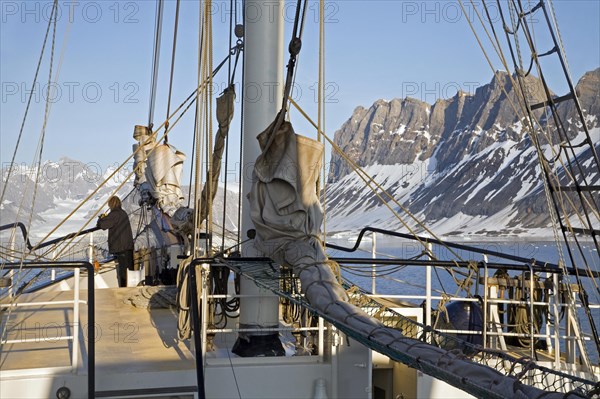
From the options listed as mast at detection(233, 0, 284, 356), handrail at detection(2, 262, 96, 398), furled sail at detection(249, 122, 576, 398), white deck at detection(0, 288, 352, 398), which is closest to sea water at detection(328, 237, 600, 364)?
furled sail at detection(249, 122, 576, 398)

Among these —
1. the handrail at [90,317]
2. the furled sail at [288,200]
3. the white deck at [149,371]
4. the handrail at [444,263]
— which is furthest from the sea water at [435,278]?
the handrail at [90,317]

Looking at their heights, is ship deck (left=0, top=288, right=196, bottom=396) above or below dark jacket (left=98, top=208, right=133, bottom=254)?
below

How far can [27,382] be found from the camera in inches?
199

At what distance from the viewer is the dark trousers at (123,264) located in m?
10.9

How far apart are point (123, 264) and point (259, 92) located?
5.79 meters

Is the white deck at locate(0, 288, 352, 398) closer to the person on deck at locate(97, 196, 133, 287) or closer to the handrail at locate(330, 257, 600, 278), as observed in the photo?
the handrail at locate(330, 257, 600, 278)

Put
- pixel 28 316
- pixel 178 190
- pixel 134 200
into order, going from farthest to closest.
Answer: pixel 134 200, pixel 178 190, pixel 28 316

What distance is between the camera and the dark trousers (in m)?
10.9

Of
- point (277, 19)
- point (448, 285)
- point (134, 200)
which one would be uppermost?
A: point (277, 19)

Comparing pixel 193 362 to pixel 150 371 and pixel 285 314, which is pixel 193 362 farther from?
pixel 285 314

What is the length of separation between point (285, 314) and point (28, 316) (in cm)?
268

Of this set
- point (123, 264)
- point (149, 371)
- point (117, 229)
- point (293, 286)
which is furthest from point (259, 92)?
point (123, 264)

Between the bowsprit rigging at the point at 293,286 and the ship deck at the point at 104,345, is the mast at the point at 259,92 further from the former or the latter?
the ship deck at the point at 104,345

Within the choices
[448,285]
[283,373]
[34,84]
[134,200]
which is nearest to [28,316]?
[34,84]
